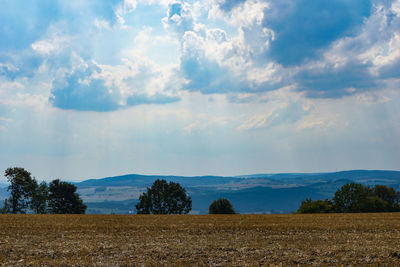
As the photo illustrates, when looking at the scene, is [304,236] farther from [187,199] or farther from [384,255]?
[187,199]

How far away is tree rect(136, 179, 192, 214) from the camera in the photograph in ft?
345

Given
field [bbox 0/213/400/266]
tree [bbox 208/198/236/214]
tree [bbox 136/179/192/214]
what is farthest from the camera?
tree [bbox 208/198/236/214]

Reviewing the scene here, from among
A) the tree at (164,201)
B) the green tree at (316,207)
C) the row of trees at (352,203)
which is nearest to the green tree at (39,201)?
the tree at (164,201)

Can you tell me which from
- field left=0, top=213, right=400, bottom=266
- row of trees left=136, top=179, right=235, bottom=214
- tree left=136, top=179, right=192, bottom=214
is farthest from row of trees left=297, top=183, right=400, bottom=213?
field left=0, top=213, right=400, bottom=266

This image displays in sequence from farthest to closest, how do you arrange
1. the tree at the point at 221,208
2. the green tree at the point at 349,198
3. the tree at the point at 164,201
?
the tree at the point at 221,208 < the tree at the point at 164,201 < the green tree at the point at 349,198

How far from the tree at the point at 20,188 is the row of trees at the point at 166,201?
1228 inches

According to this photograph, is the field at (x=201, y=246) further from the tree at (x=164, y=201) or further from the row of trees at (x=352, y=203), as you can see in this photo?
the tree at (x=164, y=201)

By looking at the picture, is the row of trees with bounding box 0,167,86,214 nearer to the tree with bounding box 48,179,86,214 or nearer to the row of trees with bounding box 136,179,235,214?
the tree with bounding box 48,179,86,214

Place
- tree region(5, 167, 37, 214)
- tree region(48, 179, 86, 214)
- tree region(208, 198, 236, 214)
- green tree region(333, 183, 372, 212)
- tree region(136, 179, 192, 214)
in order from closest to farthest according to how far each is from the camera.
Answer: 1. tree region(5, 167, 37, 214)
2. tree region(48, 179, 86, 214)
3. green tree region(333, 183, 372, 212)
4. tree region(136, 179, 192, 214)
5. tree region(208, 198, 236, 214)

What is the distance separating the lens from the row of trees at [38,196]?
88.4 meters

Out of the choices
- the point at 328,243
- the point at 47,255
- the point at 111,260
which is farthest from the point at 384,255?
the point at 47,255

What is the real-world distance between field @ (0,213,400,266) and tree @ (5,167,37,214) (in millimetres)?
65011

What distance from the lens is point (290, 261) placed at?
59.2 feet

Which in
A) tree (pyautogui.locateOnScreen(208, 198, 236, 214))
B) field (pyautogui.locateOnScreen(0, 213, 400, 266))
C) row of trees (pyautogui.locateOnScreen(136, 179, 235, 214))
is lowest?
tree (pyautogui.locateOnScreen(208, 198, 236, 214))
